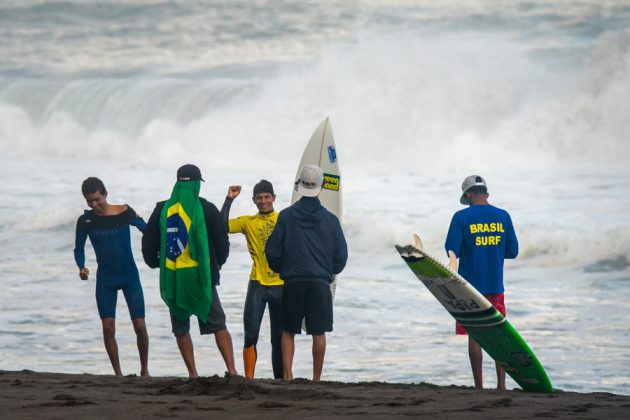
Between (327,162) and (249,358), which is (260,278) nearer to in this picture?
(249,358)

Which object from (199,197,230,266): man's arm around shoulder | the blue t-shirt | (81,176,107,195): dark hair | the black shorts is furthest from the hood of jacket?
(81,176,107,195): dark hair

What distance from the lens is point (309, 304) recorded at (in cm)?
649

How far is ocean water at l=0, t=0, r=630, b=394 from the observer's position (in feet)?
34.1

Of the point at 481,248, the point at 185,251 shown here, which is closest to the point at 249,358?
the point at 185,251

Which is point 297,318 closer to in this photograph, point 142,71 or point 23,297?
point 23,297

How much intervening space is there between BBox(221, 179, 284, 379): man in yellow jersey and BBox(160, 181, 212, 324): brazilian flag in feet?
1.18

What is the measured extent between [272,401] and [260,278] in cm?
173

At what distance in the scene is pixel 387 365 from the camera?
9.34 metres

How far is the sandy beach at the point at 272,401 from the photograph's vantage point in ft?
16.0

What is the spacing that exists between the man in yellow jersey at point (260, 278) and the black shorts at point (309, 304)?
36 centimetres

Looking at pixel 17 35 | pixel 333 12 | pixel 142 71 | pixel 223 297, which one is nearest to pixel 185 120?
pixel 142 71

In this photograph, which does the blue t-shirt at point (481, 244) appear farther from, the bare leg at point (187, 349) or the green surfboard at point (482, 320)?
the bare leg at point (187, 349)

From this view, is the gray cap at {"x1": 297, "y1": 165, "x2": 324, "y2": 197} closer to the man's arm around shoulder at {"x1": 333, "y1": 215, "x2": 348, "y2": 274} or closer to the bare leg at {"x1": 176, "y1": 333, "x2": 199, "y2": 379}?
the man's arm around shoulder at {"x1": 333, "y1": 215, "x2": 348, "y2": 274}

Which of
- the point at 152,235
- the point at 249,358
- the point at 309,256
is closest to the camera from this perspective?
the point at 309,256
